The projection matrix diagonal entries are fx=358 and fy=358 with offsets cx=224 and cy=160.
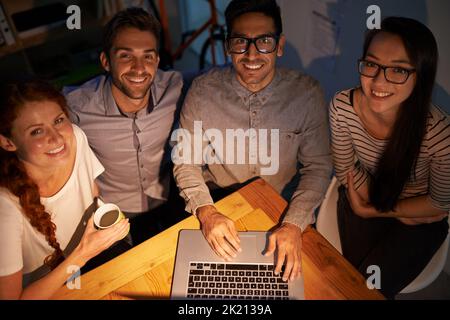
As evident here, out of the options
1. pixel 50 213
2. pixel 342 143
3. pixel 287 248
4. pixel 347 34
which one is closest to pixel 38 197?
pixel 50 213

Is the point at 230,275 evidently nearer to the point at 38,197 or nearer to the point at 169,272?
the point at 169,272

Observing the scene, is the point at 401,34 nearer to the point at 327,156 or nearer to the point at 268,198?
the point at 327,156

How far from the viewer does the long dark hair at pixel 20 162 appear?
1198 millimetres

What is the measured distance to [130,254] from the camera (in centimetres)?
127

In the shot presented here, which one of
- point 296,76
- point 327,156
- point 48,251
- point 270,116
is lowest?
point 48,251

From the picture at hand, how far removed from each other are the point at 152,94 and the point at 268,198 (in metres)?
Result: 0.77

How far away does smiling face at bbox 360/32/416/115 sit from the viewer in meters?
1.20

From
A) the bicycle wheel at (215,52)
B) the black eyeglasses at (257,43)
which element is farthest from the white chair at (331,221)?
the bicycle wheel at (215,52)

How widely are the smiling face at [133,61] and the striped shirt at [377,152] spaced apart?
2.70 feet

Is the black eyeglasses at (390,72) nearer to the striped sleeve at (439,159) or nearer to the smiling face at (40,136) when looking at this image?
the striped sleeve at (439,159)

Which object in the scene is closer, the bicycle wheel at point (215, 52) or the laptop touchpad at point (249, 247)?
the laptop touchpad at point (249, 247)

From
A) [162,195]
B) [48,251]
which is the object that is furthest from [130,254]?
[162,195]

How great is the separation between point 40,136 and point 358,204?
131 centimetres

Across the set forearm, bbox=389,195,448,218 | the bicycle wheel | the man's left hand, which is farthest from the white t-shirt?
the bicycle wheel
